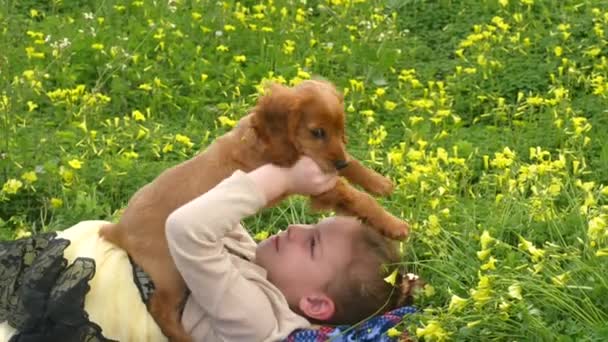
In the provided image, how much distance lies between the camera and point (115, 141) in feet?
19.2

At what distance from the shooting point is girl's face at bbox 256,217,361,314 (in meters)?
3.96

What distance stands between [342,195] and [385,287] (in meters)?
0.31

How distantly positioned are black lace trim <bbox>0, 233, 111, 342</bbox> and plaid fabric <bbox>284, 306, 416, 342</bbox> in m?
0.55

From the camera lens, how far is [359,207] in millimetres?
3818

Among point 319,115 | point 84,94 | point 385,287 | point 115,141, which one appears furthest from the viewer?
point 84,94

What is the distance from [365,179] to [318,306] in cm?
40

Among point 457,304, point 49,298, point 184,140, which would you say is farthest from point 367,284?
point 184,140

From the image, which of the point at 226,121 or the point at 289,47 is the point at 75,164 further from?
the point at 289,47

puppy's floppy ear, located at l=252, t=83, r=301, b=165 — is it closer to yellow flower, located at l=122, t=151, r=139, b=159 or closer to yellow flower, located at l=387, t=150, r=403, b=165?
yellow flower, located at l=387, t=150, r=403, b=165

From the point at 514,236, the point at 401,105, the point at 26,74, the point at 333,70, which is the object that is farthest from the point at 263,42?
the point at 514,236

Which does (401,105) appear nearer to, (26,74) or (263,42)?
(263,42)

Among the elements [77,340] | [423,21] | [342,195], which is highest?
[342,195]

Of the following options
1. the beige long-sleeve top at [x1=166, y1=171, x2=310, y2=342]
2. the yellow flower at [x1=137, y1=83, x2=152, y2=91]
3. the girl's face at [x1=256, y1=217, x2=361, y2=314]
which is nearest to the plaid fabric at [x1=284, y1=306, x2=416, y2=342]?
the beige long-sleeve top at [x1=166, y1=171, x2=310, y2=342]

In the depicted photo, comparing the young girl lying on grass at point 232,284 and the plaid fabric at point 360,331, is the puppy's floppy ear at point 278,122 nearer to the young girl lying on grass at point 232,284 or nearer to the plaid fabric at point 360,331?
the young girl lying on grass at point 232,284
